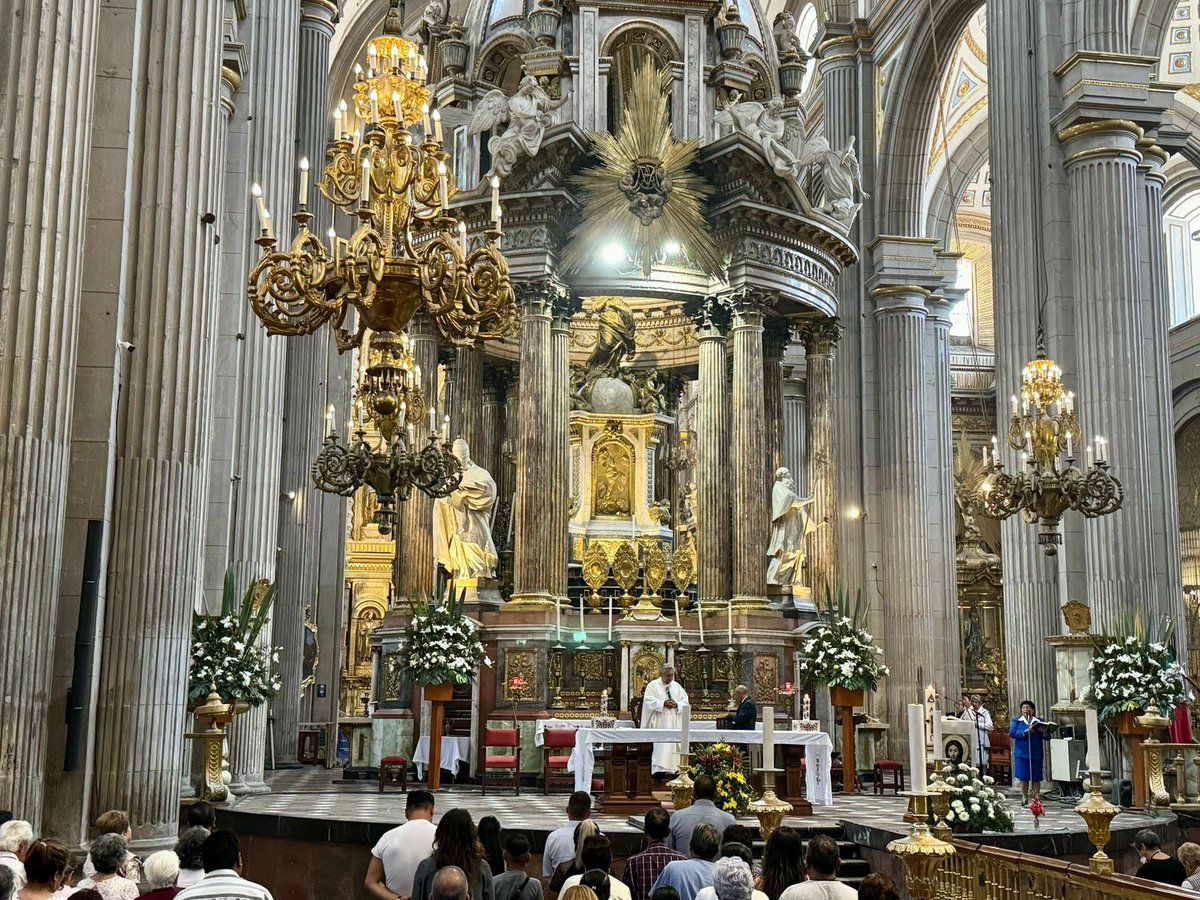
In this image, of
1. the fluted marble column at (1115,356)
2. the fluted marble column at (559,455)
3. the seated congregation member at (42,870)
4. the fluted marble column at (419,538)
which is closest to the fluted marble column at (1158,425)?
the fluted marble column at (1115,356)

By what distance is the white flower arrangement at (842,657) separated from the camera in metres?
16.4

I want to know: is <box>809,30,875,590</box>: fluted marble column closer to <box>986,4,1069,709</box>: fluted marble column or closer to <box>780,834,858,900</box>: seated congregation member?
<box>986,4,1069,709</box>: fluted marble column

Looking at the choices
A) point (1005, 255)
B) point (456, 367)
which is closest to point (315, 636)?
point (456, 367)

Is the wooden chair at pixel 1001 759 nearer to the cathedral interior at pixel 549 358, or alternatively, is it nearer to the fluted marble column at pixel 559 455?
the cathedral interior at pixel 549 358

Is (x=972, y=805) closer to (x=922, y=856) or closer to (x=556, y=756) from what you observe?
(x=922, y=856)

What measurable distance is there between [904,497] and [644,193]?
7758mm

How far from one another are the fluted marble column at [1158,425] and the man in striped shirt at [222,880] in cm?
1442

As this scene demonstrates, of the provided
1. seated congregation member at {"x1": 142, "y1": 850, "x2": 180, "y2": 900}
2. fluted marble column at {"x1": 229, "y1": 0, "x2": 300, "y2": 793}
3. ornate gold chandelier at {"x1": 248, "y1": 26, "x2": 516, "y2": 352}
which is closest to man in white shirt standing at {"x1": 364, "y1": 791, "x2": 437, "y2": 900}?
seated congregation member at {"x1": 142, "y1": 850, "x2": 180, "y2": 900}

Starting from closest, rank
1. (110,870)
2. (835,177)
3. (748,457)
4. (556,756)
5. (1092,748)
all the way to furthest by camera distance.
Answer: (110,870) < (1092,748) < (556,756) < (748,457) < (835,177)

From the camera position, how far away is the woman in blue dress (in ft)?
48.0

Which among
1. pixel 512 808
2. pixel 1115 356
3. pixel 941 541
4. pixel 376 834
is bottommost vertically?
pixel 512 808

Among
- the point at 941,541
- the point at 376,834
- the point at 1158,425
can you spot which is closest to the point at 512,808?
the point at 376,834

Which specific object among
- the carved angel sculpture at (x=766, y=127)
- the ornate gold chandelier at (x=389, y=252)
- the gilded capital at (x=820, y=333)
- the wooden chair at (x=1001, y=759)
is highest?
the carved angel sculpture at (x=766, y=127)

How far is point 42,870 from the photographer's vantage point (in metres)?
4.49
